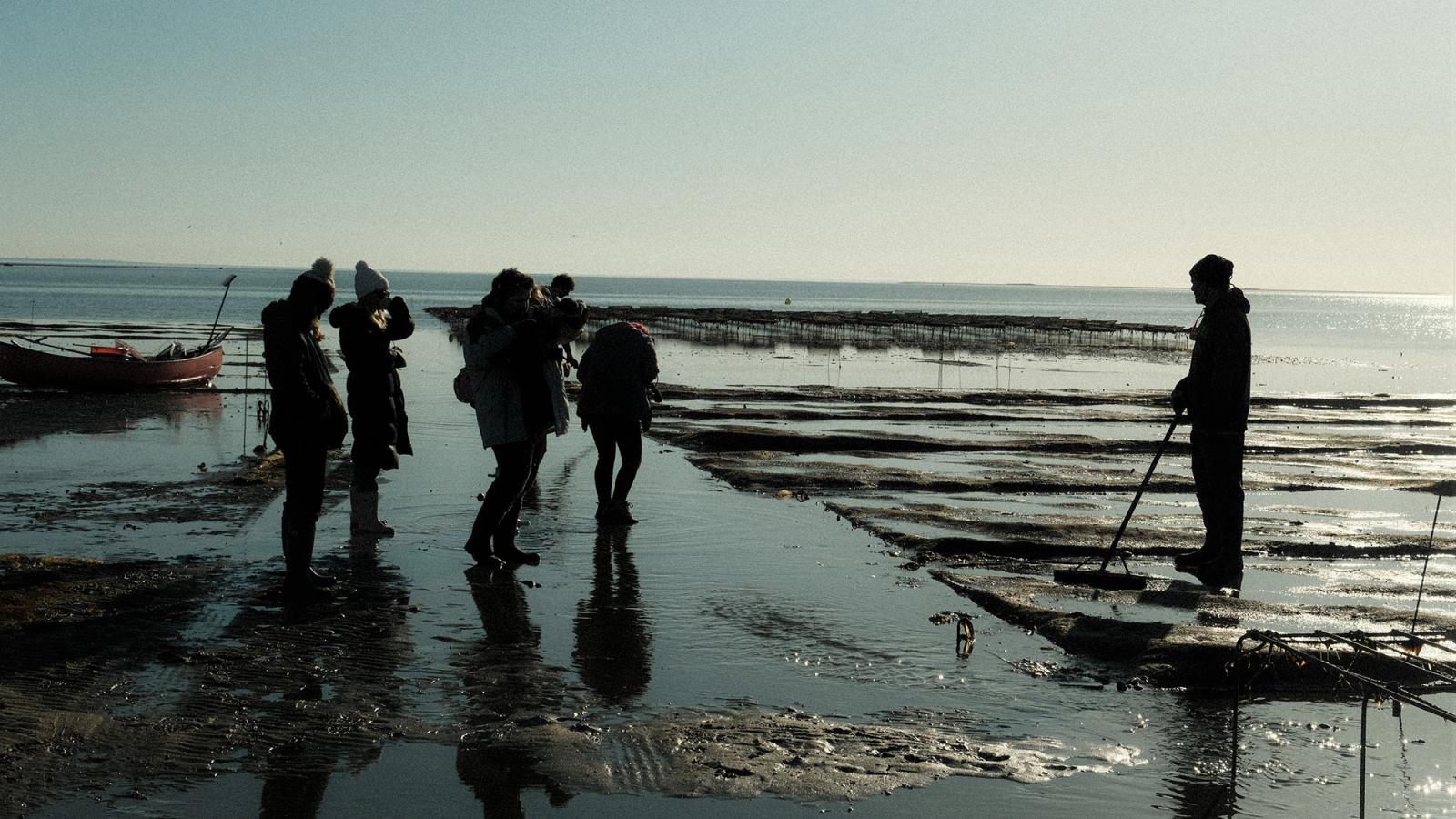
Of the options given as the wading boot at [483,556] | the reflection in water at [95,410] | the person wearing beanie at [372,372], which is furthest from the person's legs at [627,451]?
the reflection in water at [95,410]

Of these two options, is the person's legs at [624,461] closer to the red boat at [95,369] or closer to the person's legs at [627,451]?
the person's legs at [627,451]

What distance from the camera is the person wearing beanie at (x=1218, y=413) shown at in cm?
834

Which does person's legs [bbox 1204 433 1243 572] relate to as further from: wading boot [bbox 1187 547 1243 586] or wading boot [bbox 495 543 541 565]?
wading boot [bbox 495 543 541 565]

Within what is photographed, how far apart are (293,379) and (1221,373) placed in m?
5.73

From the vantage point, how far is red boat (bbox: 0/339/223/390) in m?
23.7

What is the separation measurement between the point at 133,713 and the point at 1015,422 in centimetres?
1910

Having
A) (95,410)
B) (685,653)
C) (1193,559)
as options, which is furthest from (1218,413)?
(95,410)

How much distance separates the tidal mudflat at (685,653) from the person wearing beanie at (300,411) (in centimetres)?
36

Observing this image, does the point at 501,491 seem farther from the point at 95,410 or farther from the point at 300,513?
the point at 95,410

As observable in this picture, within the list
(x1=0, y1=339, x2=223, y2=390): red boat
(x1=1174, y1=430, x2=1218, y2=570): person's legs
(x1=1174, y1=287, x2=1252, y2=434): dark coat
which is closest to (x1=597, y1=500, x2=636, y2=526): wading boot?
(x1=1174, y1=430, x2=1218, y2=570): person's legs

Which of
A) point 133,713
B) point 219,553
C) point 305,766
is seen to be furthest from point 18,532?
point 305,766

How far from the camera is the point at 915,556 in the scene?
928 cm

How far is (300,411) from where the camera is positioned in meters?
6.98

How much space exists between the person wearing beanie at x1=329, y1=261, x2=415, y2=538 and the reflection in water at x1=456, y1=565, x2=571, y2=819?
1406 mm
